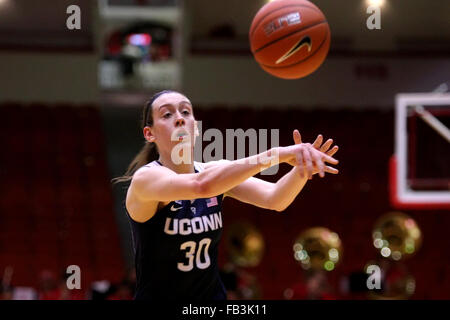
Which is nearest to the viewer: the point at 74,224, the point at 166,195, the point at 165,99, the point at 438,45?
the point at 166,195

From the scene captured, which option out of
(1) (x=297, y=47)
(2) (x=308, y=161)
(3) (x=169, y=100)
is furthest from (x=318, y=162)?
(1) (x=297, y=47)

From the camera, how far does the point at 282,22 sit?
2.96 metres

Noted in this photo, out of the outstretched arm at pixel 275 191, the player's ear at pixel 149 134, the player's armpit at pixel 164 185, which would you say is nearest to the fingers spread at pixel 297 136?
the outstretched arm at pixel 275 191

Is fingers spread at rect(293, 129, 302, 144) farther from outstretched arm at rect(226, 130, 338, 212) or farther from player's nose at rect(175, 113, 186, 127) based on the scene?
player's nose at rect(175, 113, 186, 127)

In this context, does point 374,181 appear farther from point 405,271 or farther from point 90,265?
point 90,265

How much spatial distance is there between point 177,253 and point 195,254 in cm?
7

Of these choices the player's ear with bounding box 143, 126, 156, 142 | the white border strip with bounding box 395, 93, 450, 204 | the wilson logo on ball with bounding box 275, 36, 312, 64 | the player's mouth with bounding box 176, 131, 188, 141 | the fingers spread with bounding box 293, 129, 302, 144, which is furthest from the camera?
the white border strip with bounding box 395, 93, 450, 204

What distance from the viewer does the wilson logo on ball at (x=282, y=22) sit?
2.95m

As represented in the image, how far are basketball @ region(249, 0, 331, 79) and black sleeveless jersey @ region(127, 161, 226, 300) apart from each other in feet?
2.96

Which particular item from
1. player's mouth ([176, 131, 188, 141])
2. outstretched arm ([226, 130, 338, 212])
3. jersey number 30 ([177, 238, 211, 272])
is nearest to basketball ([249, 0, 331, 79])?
outstretched arm ([226, 130, 338, 212])

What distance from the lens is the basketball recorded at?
2.95 meters
